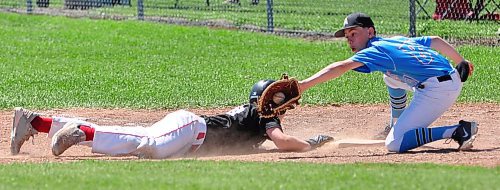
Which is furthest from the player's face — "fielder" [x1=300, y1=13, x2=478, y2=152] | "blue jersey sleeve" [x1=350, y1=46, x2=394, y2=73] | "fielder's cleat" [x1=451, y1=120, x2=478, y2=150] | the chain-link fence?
the chain-link fence

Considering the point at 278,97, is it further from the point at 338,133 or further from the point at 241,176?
the point at 338,133

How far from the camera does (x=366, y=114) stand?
37.0ft

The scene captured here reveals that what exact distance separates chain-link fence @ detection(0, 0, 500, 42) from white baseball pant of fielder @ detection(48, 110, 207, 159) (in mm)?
10058

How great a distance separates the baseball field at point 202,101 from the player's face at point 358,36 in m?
0.84

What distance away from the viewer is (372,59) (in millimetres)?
8062

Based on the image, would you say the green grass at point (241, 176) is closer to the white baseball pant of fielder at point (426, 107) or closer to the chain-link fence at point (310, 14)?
the white baseball pant of fielder at point (426, 107)

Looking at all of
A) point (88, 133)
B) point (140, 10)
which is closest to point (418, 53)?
point (88, 133)

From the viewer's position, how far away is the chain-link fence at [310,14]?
762 inches

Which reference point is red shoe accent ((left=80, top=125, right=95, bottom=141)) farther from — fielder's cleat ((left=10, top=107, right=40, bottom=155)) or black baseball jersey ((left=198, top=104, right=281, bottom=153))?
black baseball jersey ((left=198, top=104, right=281, bottom=153))

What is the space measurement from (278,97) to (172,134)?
2.82 feet

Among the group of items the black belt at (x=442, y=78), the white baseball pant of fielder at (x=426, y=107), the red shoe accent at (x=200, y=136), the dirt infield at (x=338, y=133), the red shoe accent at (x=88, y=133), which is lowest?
the dirt infield at (x=338, y=133)

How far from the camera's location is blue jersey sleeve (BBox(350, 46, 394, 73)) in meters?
8.05

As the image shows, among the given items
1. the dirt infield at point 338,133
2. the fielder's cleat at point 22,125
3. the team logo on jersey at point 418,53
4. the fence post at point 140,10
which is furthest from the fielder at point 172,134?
the fence post at point 140,10

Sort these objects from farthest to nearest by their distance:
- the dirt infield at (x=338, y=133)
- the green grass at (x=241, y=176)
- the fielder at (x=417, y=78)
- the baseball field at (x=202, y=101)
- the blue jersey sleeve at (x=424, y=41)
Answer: the blue jersey sleeve at (x=424, y=41)
the fielder at (x=417, y=78)
the dirt infield at (x=338, y=133)
the baseball field at (x=202, y=101)
the green grass at (x=241, y=176)
